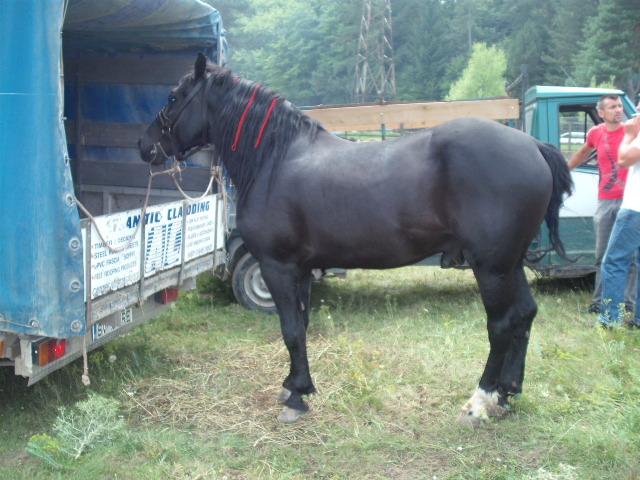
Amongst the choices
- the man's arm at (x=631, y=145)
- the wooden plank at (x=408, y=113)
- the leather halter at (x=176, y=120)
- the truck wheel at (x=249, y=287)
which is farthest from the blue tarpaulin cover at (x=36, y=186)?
the wooden plank at (x=408, y=113)

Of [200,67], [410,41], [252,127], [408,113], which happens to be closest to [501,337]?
[252,127]

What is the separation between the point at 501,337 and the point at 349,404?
1.10 meters

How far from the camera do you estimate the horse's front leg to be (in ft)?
12.3

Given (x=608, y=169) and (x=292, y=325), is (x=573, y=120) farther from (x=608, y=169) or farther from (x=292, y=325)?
(x=292, y=325)

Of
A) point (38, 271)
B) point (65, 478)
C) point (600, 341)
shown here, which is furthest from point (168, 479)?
point (600, 341)

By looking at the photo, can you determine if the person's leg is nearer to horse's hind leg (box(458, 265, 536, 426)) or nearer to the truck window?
the truck window

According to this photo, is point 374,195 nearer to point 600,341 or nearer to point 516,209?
point 516,209

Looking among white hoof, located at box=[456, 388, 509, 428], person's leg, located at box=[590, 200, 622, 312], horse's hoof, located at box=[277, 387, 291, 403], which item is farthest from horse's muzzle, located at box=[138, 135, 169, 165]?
person's leg, located at box=[590, 200, 622, 312]

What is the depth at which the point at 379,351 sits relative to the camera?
15.8 ft

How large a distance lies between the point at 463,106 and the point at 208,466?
5.13 metres

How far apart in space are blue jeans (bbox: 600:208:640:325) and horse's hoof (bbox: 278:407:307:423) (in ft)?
9.45

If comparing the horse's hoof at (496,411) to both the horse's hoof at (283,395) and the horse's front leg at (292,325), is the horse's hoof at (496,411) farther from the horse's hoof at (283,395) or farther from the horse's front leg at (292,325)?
the horse's hoof at (283,395)

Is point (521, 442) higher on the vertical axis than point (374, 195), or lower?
lower

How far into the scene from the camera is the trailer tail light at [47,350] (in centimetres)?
322
